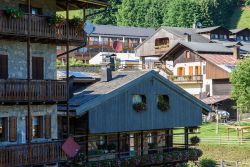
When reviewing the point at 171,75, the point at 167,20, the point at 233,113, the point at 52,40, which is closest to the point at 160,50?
the point at 171,75

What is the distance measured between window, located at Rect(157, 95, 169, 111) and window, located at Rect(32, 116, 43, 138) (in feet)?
31.1

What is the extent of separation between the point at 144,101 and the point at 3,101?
11840 mm

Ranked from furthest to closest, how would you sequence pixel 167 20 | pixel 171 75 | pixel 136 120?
pixel 167 20, pixel 171 75, pixel 136 120

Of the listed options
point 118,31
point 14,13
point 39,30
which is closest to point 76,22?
point 39,30

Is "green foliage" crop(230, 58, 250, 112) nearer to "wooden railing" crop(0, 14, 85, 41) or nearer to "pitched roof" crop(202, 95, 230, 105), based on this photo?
"pitched roof" crop(202, 95, 230, 105)

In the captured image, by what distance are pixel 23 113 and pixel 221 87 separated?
49.7 m

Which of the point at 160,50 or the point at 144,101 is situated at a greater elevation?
the point at 160,50

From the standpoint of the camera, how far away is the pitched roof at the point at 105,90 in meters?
34.2

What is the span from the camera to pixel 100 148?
38.1 metres

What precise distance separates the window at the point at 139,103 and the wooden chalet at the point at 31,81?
19.7ft

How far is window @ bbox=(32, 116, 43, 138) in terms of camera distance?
1251 inches

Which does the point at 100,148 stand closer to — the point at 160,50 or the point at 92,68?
the point at 92,68

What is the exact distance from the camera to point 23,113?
31.0 metres

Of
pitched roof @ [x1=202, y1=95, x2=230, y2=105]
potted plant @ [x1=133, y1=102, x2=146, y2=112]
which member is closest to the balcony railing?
pitched roof @ [x1=202, y1=95, x2=230, y2=105]
